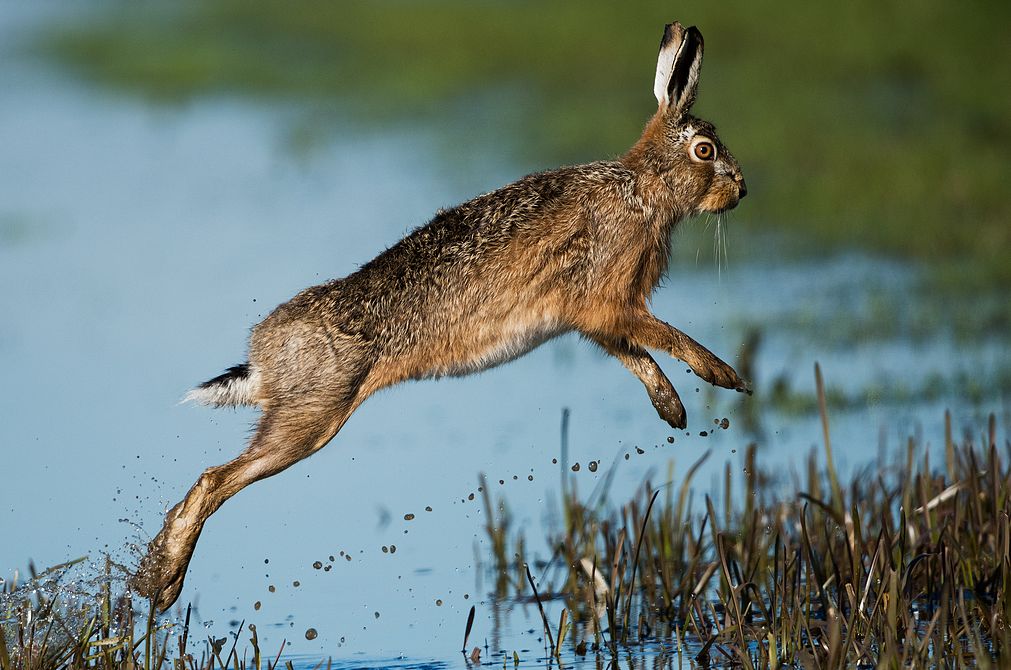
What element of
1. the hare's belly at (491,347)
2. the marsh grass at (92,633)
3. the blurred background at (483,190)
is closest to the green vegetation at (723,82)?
the blurred background at (483,190)

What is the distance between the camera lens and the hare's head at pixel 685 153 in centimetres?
723

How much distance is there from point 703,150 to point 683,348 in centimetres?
92

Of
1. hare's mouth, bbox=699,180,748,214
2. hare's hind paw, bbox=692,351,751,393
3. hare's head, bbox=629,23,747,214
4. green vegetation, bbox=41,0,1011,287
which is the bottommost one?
hare's hind paw, bbox=692,351,751,393

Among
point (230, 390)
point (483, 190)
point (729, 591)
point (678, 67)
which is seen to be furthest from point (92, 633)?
point (483, 190)

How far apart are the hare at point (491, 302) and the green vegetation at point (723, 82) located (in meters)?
6.25

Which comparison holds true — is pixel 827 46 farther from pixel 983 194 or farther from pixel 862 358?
pixel 862 358

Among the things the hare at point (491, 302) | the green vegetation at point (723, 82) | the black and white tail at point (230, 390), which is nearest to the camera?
the hare at point (491, 302)

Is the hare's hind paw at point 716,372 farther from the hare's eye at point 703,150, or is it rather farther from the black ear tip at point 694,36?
the black ear tip at point 694,36

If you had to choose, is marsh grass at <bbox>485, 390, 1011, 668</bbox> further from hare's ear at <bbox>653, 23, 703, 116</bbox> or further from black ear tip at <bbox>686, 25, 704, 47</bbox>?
black ear tip at <bbox>686, 25, 704, 47</bbox>

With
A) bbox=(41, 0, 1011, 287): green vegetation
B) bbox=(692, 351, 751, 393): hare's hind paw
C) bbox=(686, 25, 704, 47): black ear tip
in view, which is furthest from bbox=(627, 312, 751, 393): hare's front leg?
bbox=(41, 0, 1011, 287): green vegetation

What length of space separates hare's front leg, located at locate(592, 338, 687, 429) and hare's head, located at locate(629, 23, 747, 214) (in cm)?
65

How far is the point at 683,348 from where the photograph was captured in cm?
693

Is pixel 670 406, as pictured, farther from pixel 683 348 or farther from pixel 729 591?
pixel 729 591

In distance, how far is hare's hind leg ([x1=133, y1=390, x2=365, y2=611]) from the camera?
6.41 metres
